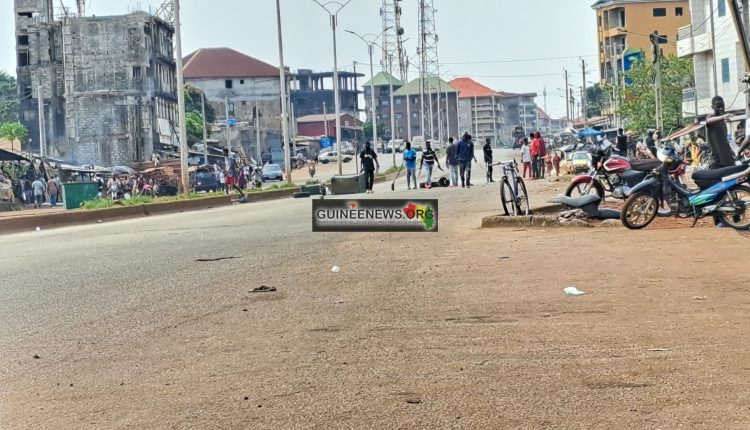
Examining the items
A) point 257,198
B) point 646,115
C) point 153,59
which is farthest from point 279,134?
point 257,198

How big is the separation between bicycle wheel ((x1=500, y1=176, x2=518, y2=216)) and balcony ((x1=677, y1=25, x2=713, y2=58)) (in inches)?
1842

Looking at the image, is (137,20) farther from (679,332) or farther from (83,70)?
(679,332)

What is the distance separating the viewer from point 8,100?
4875 inches

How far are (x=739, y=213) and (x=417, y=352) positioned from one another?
814cm

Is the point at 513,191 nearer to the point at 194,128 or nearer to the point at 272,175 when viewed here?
the point at 272,175

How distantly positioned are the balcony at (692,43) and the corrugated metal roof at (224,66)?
76.1 metres

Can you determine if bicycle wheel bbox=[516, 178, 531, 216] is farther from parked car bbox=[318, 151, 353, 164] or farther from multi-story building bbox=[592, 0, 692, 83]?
multi-story building bbox=[592, 0, 692, 83]

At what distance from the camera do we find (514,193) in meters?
16.8

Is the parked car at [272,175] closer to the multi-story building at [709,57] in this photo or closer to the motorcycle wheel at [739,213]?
the multi-story building at [709,57]

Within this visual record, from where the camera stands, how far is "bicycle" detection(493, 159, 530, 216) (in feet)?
54.6

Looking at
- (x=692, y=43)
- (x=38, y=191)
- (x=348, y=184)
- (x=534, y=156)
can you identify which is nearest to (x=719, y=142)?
(x=348, y=184)

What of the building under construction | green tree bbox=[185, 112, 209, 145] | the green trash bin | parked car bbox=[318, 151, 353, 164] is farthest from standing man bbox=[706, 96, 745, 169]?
green tree bbox=[185, 112, 209, 145]


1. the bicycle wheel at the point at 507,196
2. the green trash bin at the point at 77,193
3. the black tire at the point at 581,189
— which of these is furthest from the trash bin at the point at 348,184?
the bicycle wheel at the point at 507,196

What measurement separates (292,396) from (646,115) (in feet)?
224
